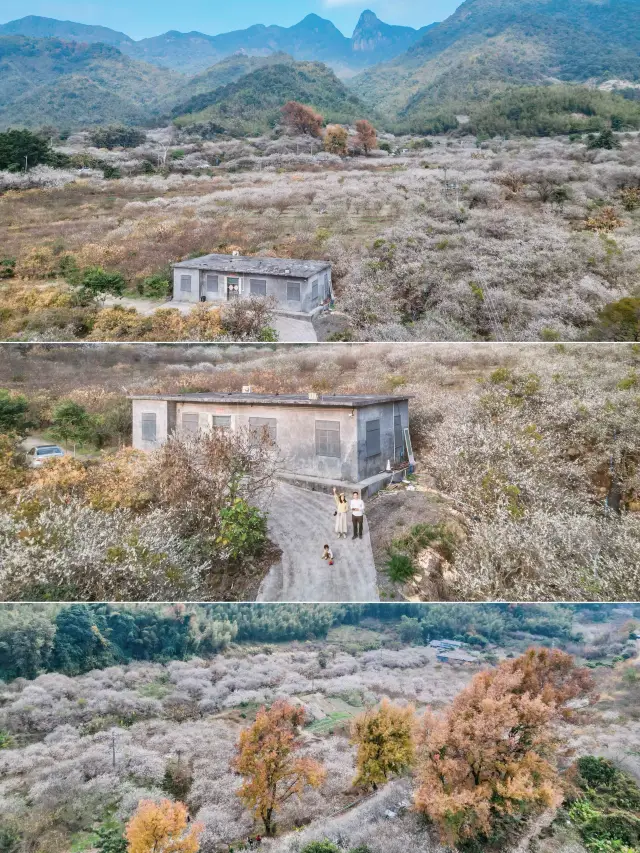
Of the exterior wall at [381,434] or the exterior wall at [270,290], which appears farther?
the exterior wall at [270,290]

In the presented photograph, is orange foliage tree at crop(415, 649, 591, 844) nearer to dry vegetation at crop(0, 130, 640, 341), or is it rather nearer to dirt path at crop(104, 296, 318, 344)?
dry vegetation at crop(0, 130, 640, 341)

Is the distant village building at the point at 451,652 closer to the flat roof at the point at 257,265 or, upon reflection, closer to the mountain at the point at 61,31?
the flat roof at the point at 257,265

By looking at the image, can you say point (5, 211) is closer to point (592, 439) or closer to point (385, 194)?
point (385, 194)

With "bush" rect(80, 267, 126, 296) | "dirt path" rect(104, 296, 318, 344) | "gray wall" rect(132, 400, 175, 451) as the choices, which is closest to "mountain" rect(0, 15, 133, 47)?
"bush" rect(80, 267, 126, 296)

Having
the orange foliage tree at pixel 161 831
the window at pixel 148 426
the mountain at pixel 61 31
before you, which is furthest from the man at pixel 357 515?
the mountain at pixel 61 31

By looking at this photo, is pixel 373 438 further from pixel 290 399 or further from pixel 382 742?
pixel 382 742

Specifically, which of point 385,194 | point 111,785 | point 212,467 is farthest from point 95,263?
point 111,785
